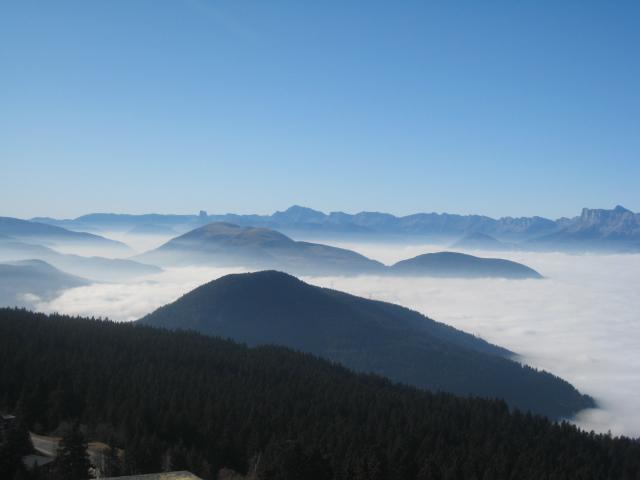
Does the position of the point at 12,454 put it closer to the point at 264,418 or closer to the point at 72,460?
the point at 72,460

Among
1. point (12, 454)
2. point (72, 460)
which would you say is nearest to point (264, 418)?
point (72, 460)

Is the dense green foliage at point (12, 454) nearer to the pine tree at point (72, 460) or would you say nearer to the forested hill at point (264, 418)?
the pine tree at point (72, 460)

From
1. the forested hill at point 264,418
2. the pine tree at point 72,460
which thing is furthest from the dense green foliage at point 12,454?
the forested hill at point 264,418

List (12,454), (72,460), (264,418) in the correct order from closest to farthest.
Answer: (12,454) → (72,460) → (264,418)

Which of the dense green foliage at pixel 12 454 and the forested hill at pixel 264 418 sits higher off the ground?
the dense green foliage at pixel 12 454

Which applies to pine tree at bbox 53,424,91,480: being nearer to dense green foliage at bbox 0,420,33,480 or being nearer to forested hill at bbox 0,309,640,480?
dense green foliage at bbox 0,420,33,480

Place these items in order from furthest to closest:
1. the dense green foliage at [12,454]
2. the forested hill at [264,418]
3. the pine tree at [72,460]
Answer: the forested hill at [264,418], the pine tree at [72,460], the dense green foliage at [12,454]

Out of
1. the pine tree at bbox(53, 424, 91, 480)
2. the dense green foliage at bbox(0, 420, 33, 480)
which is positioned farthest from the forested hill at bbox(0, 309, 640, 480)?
the dense green foliage at bbox(0, 420, 33, 480)

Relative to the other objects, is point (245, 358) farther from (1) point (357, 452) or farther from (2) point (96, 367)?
(1) point (357, 452)
